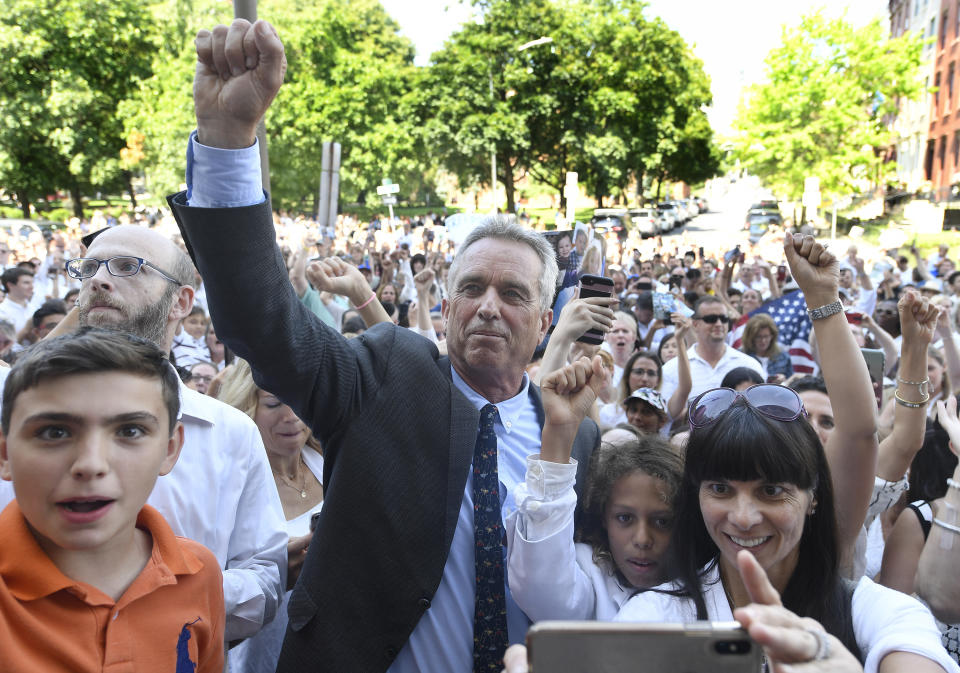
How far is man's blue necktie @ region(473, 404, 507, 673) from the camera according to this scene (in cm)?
206

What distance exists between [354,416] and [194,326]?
5.51 meters

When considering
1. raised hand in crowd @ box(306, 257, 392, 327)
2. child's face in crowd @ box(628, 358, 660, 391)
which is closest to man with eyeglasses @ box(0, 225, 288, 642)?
raised hand in crowd @ box(306, 257, 392, 327)

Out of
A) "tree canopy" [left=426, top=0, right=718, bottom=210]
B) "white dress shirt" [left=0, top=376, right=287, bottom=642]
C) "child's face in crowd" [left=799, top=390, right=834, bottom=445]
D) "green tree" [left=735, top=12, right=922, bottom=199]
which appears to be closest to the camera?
"white dress shirt" [left=0, top=376, right=287, bottom=642]

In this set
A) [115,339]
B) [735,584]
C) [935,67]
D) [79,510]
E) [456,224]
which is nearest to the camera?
[79,510]

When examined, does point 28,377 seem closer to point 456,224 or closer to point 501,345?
point 501,345

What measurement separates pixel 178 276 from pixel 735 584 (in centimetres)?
199

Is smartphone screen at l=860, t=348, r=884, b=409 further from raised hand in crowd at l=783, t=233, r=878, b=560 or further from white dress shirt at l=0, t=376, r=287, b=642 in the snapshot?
white dress shirt at l=0, t=376, r=287, b=642

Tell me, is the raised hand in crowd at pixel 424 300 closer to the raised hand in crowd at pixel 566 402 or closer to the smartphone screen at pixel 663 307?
the raised hand in crowd at pixel 566 402

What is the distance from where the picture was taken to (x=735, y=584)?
2.08 meters

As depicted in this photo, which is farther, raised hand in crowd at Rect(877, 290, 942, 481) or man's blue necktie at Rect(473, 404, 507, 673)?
raised hand in crowd at Rect(877, 290, 942, 481)

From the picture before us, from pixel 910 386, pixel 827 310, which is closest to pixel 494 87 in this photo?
pixel 910 386

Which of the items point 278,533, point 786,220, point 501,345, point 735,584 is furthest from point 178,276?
point 786,220

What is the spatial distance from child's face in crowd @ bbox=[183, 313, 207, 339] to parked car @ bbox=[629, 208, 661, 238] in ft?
98.9

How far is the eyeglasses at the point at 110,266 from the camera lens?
265 cm
